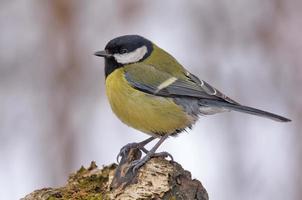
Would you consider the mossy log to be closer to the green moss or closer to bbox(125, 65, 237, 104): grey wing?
the green moss

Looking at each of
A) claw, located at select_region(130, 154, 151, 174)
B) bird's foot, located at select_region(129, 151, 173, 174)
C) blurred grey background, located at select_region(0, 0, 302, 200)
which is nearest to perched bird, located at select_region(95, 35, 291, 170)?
bird's foot, located at select_region(129, 151, 173, 174)

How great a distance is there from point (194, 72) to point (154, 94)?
1.97 metres

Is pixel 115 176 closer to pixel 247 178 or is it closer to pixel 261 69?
pixel 247 178

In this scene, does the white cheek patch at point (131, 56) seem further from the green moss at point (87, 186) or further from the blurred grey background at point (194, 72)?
the blurred grey background at point (194, 72)

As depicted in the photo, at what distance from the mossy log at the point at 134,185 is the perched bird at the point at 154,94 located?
1.80 feet

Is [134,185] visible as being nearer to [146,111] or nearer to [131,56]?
[146,111]

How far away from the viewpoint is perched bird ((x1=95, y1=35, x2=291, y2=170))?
359 centimetres

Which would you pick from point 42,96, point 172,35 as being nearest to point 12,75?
point 42,96

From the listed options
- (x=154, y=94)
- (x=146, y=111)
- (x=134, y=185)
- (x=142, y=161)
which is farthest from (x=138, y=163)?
(x=154, y=94)

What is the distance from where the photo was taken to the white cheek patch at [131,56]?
3.77 m

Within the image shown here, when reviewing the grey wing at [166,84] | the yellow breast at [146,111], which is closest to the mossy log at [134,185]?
the yellow breast at [146,111]

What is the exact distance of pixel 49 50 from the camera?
5.57 m

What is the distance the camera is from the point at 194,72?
18.3ft

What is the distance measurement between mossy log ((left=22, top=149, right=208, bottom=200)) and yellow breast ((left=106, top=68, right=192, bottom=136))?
0.52 metres
